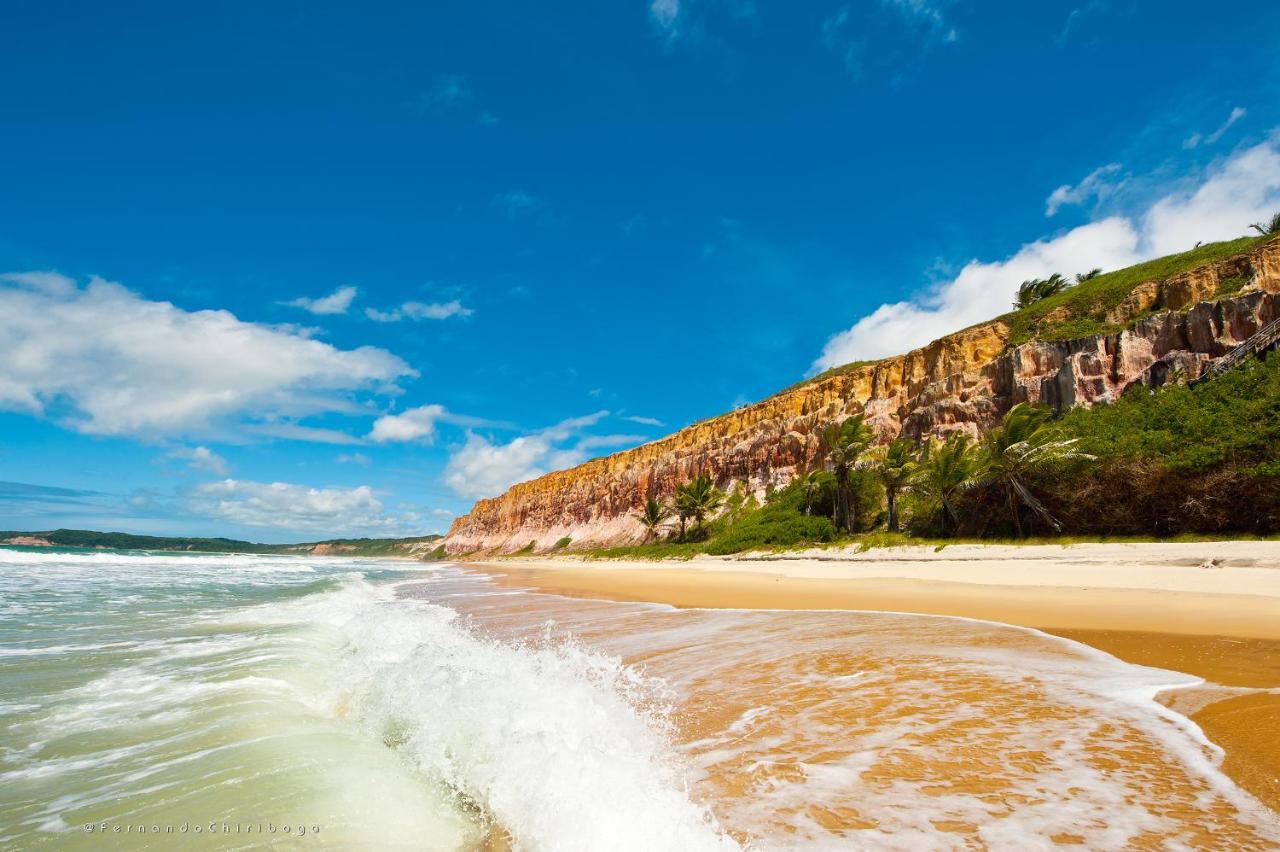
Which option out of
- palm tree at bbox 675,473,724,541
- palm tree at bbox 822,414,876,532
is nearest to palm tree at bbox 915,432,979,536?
palm tree at bbox 822,414,876,532

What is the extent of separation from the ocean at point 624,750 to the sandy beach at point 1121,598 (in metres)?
0.33

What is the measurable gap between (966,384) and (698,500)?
19.7 metres

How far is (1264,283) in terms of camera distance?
25.0 m

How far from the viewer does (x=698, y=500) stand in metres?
44.1

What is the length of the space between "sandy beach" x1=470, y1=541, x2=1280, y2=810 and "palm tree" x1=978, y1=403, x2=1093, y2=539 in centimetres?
299

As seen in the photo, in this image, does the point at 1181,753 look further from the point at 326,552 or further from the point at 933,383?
the point at 326,552

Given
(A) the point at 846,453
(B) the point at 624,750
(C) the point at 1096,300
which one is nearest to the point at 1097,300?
(C) the point at 1096,300

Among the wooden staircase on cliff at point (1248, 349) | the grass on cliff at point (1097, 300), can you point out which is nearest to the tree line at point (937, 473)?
the wooden staircase on cliff at point (1248, 349)

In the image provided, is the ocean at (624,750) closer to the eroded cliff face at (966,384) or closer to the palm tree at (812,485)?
the eroded cliff face at (966,384)

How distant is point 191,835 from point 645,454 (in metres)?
63.4

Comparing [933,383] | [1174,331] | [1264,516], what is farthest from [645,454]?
[1264,516]

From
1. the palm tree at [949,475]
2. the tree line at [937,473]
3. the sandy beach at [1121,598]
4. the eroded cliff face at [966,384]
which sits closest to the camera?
the sandy beach at [1121,598]

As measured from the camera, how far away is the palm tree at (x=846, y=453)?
3073 centimetres

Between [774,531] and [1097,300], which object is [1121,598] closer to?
[774,531]
